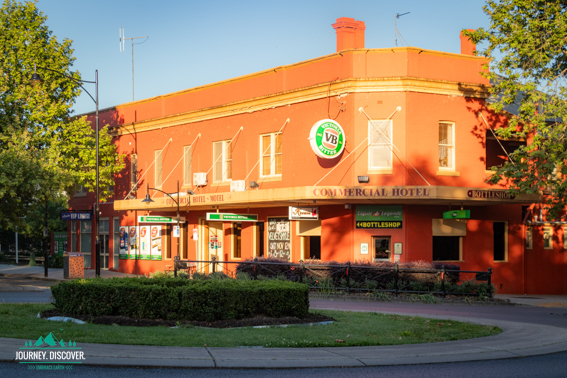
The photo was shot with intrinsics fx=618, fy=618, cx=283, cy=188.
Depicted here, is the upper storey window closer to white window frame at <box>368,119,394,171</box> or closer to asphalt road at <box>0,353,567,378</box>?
white window frame at <box>368,119,394,171</box>

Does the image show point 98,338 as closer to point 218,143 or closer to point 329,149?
point 329,149

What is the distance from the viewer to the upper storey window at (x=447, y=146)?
→ 23625 millimetres

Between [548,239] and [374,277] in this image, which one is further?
[548,239]

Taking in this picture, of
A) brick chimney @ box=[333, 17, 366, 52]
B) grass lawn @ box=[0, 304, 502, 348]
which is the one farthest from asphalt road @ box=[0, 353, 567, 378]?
brick chimney @ box=[333, 17, 366, 52]

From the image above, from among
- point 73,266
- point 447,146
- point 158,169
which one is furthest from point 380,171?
point 73,266

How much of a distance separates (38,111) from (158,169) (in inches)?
252

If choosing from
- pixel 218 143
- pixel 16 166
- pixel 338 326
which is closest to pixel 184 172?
pixel 218 143

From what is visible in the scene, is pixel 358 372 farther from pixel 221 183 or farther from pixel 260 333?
pixel 221 183

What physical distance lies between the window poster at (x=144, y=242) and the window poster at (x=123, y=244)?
3.70 feet

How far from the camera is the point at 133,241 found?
109 ft

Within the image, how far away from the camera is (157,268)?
31578 mm

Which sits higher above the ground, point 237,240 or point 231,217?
point 231,217

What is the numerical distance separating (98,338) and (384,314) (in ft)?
25.1

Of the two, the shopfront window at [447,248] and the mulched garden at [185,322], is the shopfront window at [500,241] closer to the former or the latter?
the shopfront window at [447,248]
